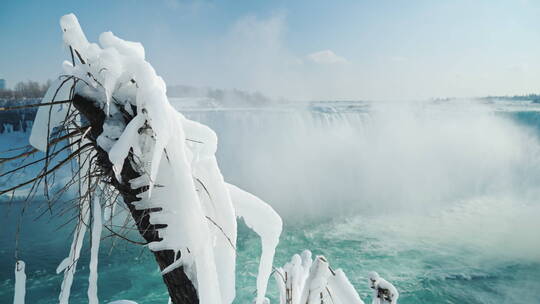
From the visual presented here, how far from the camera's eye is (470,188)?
1972 centimetres

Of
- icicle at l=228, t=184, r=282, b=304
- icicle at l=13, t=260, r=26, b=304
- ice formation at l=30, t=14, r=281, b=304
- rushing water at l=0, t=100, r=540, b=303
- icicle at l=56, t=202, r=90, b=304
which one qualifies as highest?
ice formation at l=30, t=14, r=281, b=304

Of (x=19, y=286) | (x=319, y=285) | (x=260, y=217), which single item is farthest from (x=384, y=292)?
Result: (x=19, y=286)

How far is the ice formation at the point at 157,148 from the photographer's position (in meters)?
0.99

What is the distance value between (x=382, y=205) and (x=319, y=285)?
1548 centimetres

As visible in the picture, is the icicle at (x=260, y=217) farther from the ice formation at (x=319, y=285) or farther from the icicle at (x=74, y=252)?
the icicle at (x=74, y=252)

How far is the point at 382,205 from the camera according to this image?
52.5 ft

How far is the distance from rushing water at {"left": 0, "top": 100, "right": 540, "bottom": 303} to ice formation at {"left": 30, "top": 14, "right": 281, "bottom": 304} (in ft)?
1.65

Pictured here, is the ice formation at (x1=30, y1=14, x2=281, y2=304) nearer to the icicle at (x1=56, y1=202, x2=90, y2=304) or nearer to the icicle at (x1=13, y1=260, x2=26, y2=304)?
the icicle at (x1=56, y1=202, x2=90, y2=304)

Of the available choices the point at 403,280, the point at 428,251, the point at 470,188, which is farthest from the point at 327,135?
the point at 403,280

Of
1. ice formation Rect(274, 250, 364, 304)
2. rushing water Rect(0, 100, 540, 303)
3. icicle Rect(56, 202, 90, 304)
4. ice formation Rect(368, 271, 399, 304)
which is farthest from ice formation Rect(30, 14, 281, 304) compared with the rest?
ice formation Rect(368, 271, 399, 304)

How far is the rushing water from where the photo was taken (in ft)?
28.5

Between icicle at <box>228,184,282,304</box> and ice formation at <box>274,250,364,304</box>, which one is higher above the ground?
icicle at <box>228,184,282,304</box>

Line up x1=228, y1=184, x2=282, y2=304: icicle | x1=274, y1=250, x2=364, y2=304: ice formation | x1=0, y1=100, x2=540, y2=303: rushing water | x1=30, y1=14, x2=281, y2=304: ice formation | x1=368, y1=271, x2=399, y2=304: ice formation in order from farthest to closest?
x1=0, y1=100, x2=540, y2=303: rushing water
x1=368, y1=271, x2=399, y2=304: ice formation
x1=274, y1=250, x2=364, y2=304: ice formation
x1=228, y1=184, x2=282, y2=304: icicle
x1=30, y1=14, x2=281, y2=304: ice formation

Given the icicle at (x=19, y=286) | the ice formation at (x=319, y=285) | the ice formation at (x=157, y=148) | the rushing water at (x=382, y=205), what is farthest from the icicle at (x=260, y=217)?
the icicle at (x=19, y=286)
